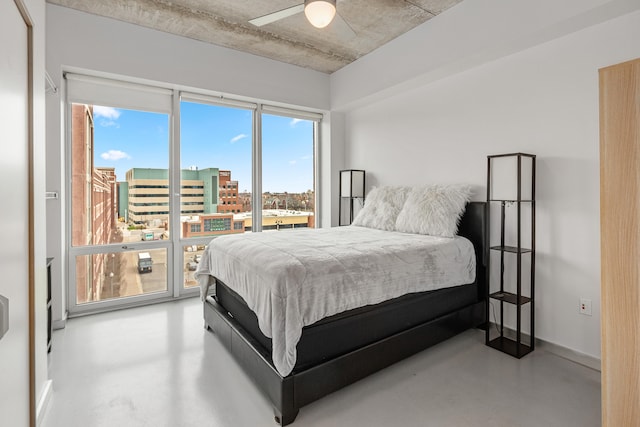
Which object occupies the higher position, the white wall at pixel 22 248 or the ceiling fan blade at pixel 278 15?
the ceiling fan blade at pixel 278 15

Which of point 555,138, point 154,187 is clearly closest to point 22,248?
point 154,187

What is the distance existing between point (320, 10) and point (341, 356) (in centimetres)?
219

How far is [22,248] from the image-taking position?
1462mm

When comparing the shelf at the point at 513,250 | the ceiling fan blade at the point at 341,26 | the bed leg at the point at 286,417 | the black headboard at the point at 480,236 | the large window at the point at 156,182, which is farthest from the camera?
the large window at the point at 156,182

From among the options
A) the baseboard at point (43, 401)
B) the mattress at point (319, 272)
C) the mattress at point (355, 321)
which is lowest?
the baseboard at point (43, 401)

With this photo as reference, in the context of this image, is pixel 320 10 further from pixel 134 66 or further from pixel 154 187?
pixel 154 187

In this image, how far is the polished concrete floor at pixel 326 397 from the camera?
175 centimetres

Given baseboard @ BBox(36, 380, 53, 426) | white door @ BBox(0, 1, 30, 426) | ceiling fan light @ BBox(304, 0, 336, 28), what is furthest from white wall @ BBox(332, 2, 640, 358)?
baseboard @ BBox(36, 380, 53, 426)


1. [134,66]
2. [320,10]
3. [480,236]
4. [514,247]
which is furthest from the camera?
[134,66]

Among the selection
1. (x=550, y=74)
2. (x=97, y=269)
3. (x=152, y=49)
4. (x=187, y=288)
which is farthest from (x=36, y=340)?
(x=550, y=74)

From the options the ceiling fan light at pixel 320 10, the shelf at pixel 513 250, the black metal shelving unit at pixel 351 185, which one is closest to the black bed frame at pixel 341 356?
the shelf at pixel 513 250

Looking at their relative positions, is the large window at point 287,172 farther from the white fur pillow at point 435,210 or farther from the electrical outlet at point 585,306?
the electrical outlet at point 585,306

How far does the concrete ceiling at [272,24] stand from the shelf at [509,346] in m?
2.74

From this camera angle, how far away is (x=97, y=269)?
3441 mm
